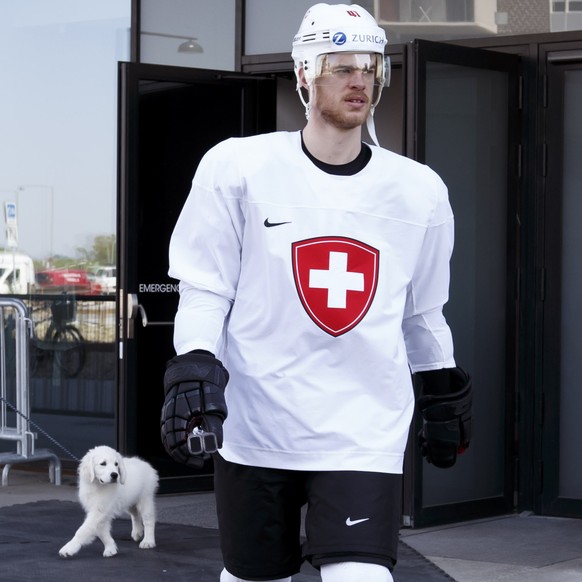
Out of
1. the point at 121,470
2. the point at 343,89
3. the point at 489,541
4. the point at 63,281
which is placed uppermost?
the point at 343,89

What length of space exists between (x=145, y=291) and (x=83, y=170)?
4.53 feet

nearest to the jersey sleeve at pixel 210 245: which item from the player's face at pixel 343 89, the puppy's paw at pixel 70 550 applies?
the player's face at pixel 343 89

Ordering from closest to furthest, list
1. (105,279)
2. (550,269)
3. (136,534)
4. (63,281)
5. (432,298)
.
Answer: (432,298) < (136,534) < (550,269) < (105,279) < (63,281)

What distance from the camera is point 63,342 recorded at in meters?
8.80

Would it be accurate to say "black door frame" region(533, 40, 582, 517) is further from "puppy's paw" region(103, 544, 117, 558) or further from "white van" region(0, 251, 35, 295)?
"white van" region(0, 251, 35, 295)

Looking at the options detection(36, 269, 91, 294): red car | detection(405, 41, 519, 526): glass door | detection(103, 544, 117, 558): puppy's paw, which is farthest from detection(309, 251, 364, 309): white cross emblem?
detection(36, 269, 91, 294): red car

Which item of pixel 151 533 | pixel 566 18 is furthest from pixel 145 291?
pixel 566 18

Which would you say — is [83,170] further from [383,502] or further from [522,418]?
[383,502]

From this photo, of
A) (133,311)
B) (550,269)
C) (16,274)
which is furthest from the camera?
(16,274)

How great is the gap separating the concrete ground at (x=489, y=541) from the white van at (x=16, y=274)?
155 cm

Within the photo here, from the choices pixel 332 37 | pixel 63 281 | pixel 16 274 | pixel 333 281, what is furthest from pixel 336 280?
pixel 16 274

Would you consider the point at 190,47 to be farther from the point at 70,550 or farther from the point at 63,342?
the point at 70,550

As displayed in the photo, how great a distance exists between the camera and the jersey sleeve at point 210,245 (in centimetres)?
312

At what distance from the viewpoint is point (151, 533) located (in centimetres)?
632
